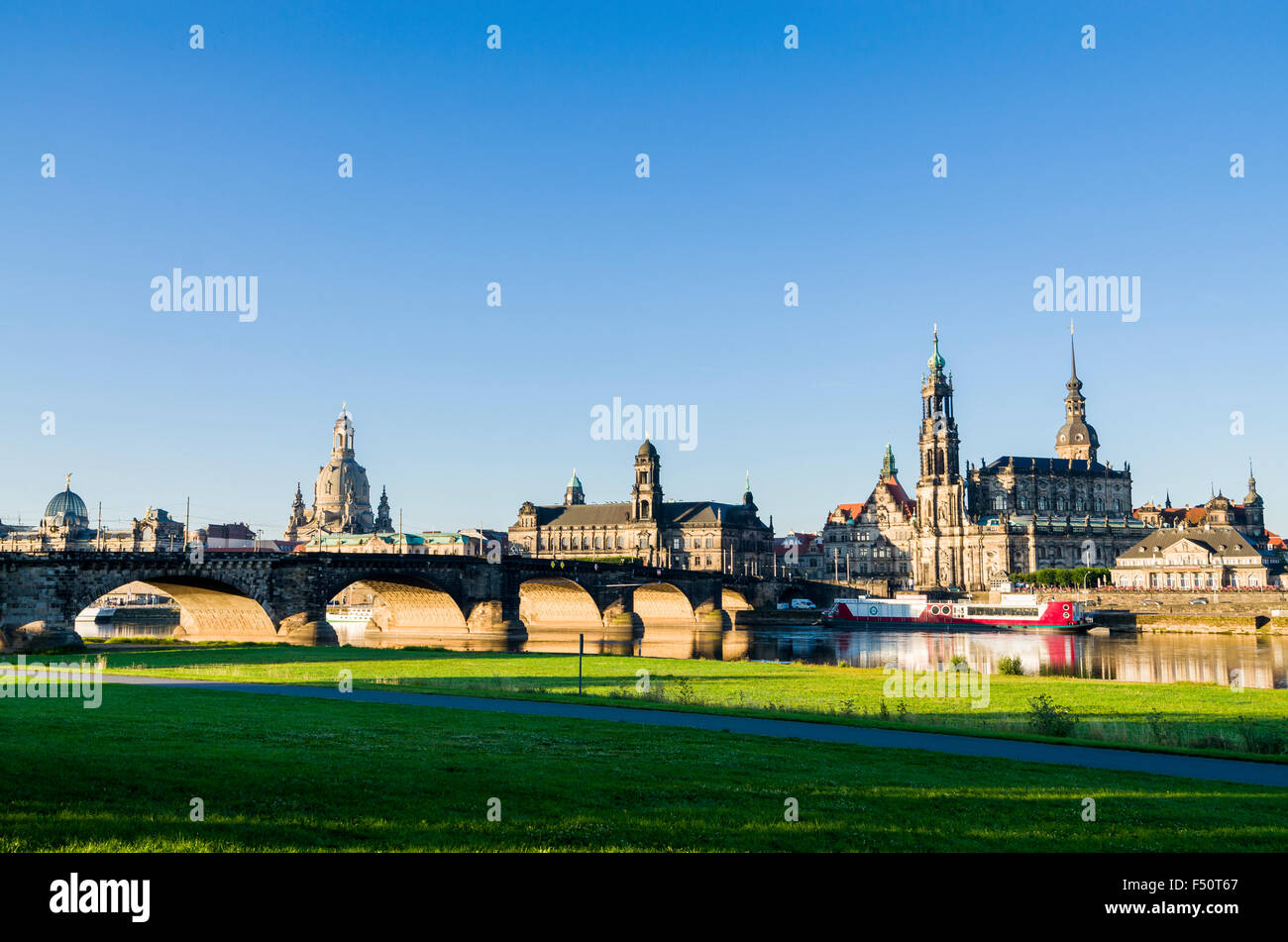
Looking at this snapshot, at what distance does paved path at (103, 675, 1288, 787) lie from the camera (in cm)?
1981

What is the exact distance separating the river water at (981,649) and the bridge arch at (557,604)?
454 centimetres

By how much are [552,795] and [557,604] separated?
10920 cm

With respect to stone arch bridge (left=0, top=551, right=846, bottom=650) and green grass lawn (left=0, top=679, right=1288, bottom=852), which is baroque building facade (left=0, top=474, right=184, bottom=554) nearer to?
stone arch bridge (left=0, top=551, right=846, bottom=650)

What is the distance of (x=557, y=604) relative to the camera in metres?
123

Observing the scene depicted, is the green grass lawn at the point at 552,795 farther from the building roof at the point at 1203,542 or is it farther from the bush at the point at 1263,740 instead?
the building roof at the point at 1203,542

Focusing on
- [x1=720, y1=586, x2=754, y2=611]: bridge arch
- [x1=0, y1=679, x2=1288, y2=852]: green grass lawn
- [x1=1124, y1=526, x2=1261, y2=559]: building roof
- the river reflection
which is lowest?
the river reflection

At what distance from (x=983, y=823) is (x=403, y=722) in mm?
13483

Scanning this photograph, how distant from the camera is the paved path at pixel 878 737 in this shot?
65.0 feet

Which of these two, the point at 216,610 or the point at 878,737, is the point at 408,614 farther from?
the point at 878,737

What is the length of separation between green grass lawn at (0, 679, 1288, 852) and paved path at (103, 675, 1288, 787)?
137 centimetres

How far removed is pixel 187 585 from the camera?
3012 inches

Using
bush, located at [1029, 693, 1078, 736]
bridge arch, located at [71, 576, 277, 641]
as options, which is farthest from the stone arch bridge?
bush, located at [1029, 693, 1078, 736]
